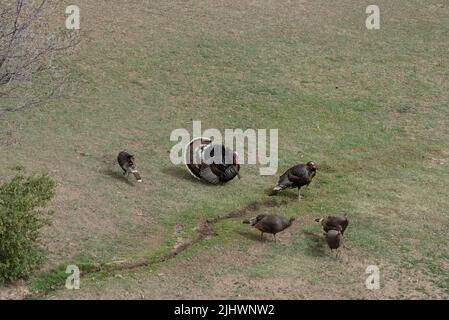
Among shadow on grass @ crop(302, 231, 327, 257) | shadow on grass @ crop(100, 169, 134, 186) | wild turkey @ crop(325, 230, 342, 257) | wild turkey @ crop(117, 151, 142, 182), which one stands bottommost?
shadow on grass @ crop(302, 231, 327, 257)

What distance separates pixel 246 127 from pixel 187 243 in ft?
21.4

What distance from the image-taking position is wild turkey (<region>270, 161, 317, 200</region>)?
605 inches

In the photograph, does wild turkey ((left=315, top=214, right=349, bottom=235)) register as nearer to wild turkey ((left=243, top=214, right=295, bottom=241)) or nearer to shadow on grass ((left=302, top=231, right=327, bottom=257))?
shadow on grass ((left=302, top=231, right=327, bottom=257))

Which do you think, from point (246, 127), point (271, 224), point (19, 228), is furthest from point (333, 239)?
point (246, 127)

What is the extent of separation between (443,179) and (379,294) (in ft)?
20.1

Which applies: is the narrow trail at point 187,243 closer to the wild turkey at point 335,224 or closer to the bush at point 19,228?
the bush at point 19,228

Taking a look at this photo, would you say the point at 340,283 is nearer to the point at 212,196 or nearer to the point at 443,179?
the point at 212,196

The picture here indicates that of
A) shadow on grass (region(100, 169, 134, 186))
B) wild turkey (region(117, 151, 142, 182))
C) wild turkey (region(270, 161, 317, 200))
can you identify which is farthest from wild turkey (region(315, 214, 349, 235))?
shadow on grass (region(100, 169, 134, 186))

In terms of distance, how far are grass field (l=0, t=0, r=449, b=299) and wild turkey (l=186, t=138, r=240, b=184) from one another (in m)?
0.24

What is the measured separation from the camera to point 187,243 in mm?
13484

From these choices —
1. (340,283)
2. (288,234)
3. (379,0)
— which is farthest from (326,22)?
(340,283)

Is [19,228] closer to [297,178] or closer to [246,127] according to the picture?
[297,178]

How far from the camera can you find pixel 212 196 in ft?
51.1

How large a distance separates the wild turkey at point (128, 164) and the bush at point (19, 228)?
342 cm
